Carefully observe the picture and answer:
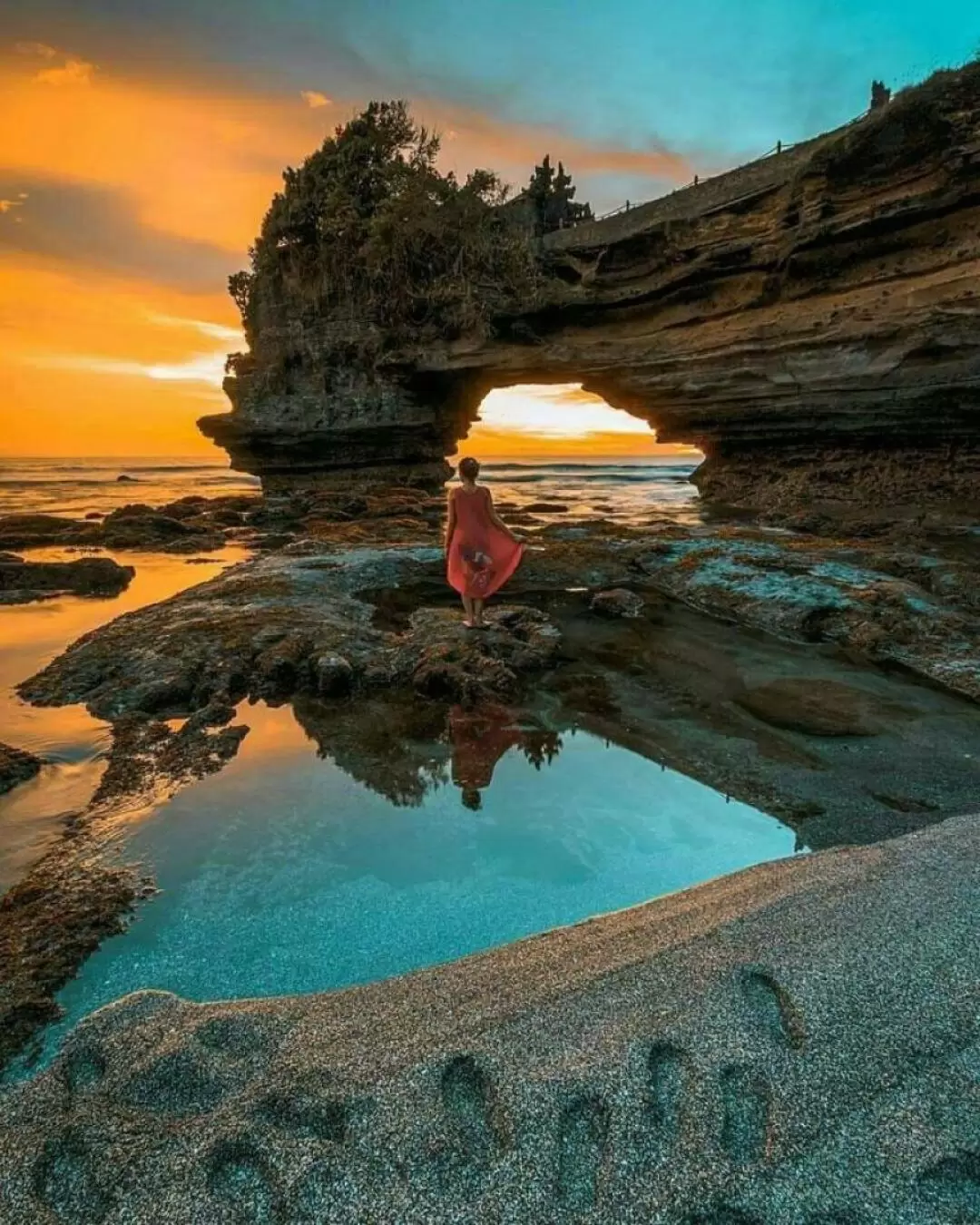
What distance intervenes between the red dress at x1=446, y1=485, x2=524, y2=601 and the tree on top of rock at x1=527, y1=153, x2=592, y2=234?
17938 mm

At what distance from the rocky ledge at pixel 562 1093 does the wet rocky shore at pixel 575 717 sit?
0.01 m

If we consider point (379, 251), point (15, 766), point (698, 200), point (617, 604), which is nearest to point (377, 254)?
point (379, 251)

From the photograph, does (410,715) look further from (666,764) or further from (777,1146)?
(777,1146)

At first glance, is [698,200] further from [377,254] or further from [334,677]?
[334,677]

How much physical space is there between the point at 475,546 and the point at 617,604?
7.08 ft

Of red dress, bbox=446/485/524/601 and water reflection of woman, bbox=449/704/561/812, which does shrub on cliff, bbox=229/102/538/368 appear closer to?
red dress, bbox=446/485/524/601

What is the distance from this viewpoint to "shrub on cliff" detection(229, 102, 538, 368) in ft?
71.2

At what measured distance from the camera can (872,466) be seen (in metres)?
17.3

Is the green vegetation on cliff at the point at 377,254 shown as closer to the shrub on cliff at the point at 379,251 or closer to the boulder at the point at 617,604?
the shrub on cliff at the point at 379,251

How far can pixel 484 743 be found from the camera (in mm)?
5184

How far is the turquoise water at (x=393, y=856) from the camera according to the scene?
293 centimetres

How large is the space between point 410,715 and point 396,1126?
151 inches

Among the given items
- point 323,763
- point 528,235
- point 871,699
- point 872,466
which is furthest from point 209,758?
point 528,235

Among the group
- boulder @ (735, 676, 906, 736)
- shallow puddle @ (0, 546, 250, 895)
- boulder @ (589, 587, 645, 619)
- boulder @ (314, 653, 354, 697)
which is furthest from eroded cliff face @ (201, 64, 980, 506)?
shallow puddle @ (0, 546, 250, 895)
